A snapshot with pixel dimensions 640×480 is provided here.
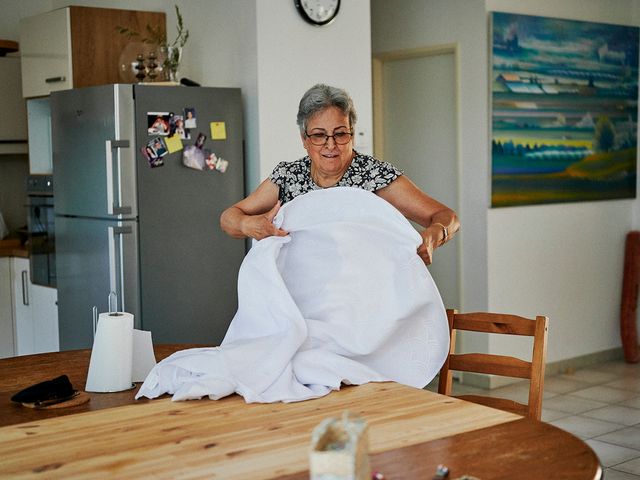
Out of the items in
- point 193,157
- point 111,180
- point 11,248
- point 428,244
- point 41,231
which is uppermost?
point 193,157

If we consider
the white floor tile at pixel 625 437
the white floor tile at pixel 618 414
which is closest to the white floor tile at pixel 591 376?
the white floor tile at pixel 618 414

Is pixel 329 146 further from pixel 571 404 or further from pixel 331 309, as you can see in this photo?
pixel 571 404

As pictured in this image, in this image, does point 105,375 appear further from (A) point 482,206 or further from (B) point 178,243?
(A) point 482,206

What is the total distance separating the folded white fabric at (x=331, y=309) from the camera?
2.38 meters

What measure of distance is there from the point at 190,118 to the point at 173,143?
17cm

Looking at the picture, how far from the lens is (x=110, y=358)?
2.43 m

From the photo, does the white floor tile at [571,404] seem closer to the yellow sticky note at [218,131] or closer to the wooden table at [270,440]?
the yellow sticky note at [218,131]

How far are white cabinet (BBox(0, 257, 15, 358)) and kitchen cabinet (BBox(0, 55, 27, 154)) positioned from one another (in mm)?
781

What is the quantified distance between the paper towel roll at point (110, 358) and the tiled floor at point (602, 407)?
2.60m

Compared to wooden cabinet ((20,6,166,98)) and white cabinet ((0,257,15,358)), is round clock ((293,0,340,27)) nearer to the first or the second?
wooden cabinet ((20,6,166,98))

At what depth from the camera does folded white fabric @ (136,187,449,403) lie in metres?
2.38

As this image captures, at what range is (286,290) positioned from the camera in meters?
2.46

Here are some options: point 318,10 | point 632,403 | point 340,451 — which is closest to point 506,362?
point 340,451

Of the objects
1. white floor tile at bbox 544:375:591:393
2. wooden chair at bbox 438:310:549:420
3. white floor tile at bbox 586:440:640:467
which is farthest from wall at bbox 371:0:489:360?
wooden chair at bbox 438:310:549:420
